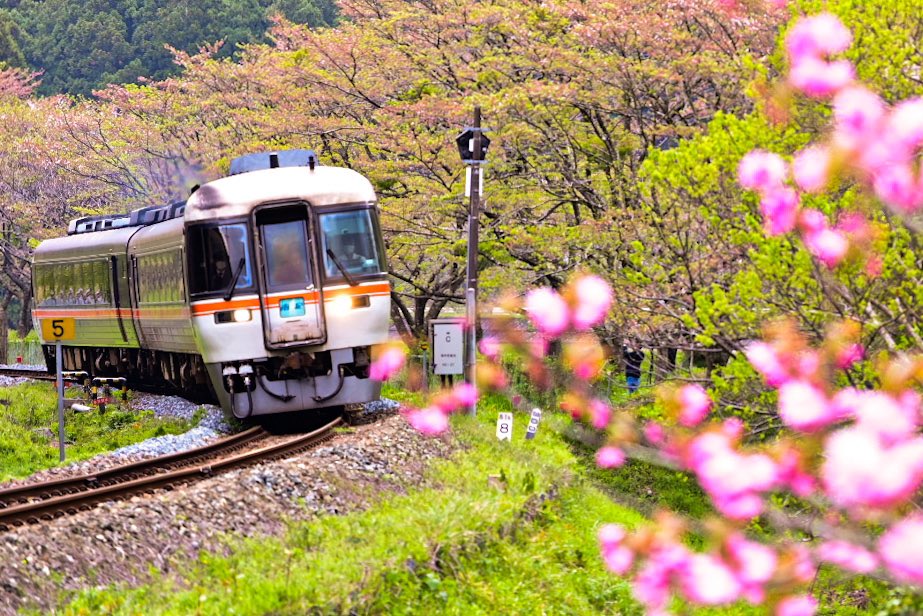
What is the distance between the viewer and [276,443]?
45.5 feet

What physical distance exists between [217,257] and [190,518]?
5375 mm

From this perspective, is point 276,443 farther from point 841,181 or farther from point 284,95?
point 284,95

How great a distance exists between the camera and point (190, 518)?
9.55 meters

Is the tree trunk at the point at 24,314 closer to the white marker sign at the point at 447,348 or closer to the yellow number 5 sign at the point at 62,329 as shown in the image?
the white marker sign at the point at 447,348

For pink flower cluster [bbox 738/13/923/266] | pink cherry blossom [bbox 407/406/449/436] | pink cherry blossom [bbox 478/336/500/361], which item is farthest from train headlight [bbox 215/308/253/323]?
pink cherry blossom [bbox 478/336/500/361]

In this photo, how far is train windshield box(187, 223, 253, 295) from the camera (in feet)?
47.1

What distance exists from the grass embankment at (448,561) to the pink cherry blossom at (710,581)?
2.03 metres

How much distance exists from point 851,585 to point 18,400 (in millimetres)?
12045

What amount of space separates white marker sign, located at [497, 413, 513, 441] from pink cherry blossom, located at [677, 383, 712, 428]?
437 centimetres

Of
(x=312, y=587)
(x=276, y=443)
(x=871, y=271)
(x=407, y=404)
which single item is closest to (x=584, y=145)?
(x=407, y=404)

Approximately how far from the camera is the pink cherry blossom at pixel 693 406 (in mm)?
10003

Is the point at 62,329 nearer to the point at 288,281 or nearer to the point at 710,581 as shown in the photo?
the point at 288,281

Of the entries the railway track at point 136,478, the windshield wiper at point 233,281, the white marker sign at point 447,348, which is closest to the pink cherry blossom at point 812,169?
the railway track at point 136,478

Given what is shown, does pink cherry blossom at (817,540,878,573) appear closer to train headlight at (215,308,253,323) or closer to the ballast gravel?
the ballast gravel
